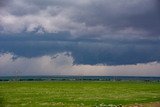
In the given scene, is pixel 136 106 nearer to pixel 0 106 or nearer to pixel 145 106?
pixel 145 106

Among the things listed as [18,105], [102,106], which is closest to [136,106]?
[102,106]

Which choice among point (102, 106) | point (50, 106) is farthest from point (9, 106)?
point (102, 106)

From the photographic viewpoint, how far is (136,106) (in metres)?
32.9

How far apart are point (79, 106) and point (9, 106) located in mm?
6790

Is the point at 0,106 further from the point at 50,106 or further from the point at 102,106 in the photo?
the point at 102,106

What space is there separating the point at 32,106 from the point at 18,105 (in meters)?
1.67

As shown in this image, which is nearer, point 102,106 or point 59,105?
point 102,106

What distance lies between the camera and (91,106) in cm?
3478

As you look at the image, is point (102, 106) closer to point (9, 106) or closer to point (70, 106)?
point (70, 106)

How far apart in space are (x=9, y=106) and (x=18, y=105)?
1.29 meters

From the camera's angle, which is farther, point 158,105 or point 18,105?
point 18,105

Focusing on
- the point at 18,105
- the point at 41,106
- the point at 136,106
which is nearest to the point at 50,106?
the point at 41,106

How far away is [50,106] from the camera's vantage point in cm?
3566

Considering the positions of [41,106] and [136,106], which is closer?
[136,106]
